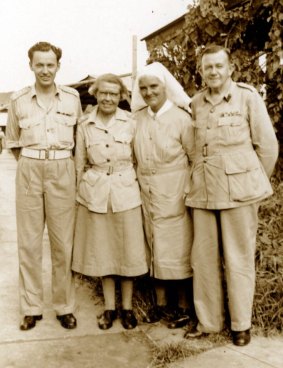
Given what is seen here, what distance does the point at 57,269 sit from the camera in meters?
3.82

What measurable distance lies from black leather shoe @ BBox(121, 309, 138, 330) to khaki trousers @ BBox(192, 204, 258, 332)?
50 centimetres

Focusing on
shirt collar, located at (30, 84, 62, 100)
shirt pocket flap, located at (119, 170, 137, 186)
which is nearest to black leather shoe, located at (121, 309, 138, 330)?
shirt pocket flap, located at (119, 170, 137, 186)

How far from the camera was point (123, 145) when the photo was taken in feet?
12.0

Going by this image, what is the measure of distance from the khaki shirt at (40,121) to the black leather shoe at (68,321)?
1273mm

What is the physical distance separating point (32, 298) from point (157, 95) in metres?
1.76

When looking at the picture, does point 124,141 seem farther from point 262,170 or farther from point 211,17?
point 211,17

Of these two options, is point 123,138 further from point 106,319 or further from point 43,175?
point 106,319

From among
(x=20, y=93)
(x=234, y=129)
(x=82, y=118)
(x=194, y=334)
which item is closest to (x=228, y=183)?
(x=234, y=129)

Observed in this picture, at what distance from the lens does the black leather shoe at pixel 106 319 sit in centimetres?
376

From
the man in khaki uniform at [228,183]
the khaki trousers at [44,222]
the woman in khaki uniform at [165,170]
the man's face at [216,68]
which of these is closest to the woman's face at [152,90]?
the woman in khaki uniform at [165,170]

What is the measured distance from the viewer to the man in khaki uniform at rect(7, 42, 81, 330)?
3.60 metres

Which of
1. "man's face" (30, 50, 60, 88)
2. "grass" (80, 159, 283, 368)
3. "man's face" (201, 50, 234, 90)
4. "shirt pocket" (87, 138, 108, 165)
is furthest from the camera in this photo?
"shirt pocket" (87, 138, 108, 165)

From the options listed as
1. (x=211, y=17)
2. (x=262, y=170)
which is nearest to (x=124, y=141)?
(x=262, y=170)

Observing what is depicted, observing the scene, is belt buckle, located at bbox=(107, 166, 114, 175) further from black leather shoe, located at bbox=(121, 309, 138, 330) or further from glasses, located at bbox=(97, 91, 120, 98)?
black leather shoe, located at bbox=(121, 309, 138, 330)
